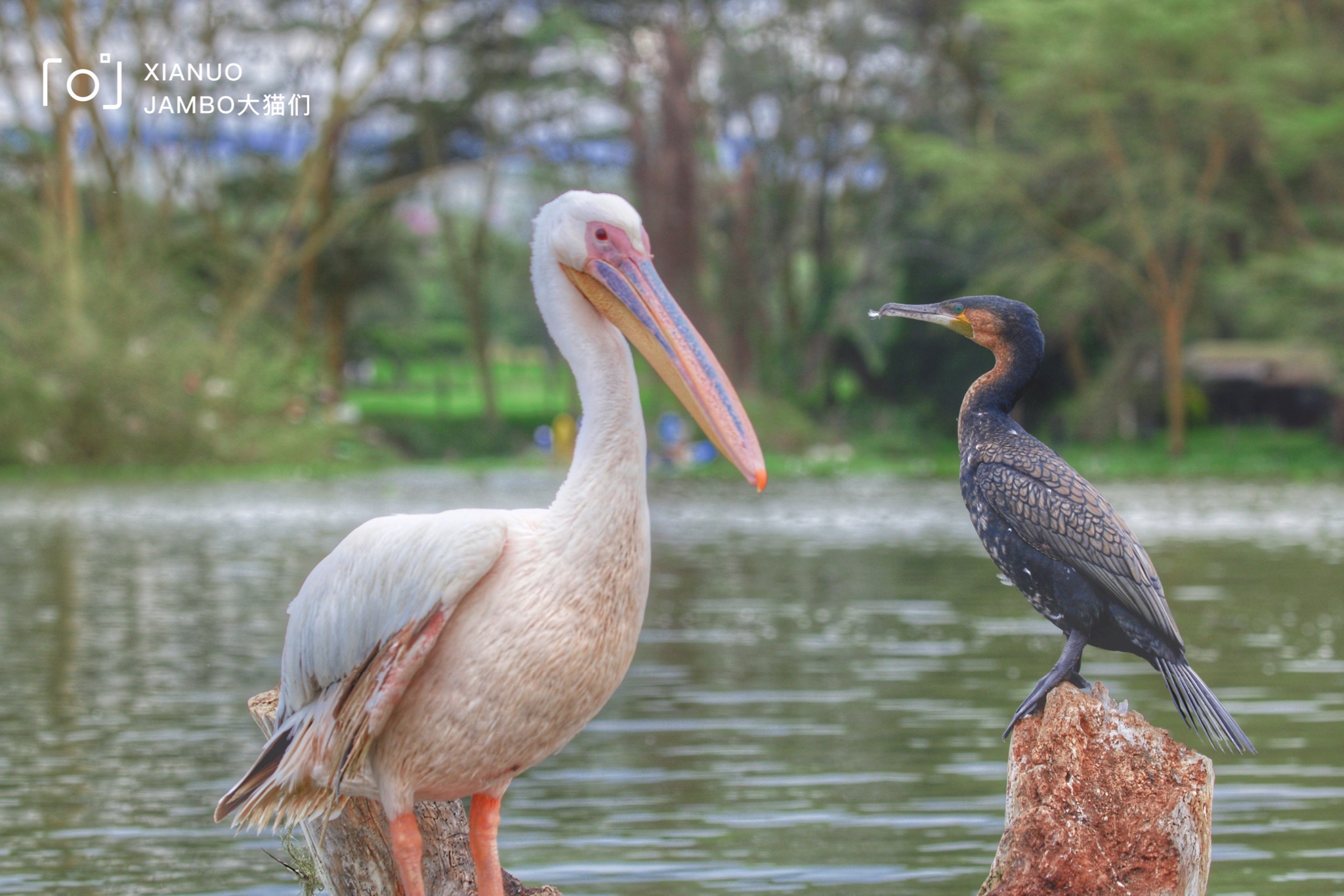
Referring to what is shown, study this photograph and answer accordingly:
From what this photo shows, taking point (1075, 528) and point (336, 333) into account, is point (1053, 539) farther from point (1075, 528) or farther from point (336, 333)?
point (336, 333)

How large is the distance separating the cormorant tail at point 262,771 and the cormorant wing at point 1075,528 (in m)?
1.81

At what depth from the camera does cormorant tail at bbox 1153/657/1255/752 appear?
3.94 metres

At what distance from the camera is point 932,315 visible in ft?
14.0

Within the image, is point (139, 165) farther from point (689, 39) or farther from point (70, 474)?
point (689, 39)

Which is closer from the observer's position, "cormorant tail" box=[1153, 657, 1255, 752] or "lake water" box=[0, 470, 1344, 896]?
"cormorant tail" box=[1153, 657, 1255, 752]

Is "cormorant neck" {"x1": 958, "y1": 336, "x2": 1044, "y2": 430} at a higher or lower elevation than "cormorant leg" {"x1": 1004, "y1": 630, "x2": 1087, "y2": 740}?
higher

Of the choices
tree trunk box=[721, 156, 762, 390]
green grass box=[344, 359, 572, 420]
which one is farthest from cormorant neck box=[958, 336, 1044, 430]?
green grass box=[344, 359, 572, 420]

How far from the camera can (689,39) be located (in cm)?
4388

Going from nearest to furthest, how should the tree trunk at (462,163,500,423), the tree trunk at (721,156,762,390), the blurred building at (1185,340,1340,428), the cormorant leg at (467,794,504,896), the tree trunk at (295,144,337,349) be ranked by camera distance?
the cormorant leg at (467,794,504,896) → the tree trunk at (295,144,337,349) → the tree trunk at (721,156,762,390) → the tree trunk at (462,163,500,423) → the blurred building at (1185,340,1340,428)

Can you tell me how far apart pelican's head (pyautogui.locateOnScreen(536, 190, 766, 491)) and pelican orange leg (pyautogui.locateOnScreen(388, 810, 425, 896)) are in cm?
114

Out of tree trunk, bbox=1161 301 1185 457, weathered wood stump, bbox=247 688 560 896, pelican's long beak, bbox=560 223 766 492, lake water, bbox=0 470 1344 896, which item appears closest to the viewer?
pelican's long beak, bbox=560 223 766 492

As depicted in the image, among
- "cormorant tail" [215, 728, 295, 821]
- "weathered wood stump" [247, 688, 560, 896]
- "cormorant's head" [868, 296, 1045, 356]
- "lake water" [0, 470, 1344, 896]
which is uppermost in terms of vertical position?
"cormorant's head" [868, 296, 1045, 356]

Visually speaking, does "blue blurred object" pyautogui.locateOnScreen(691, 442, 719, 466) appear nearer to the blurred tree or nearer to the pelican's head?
the blurred tree

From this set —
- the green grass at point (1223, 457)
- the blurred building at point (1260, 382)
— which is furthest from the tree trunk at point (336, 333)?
the blurred building at point (1260, 382)
